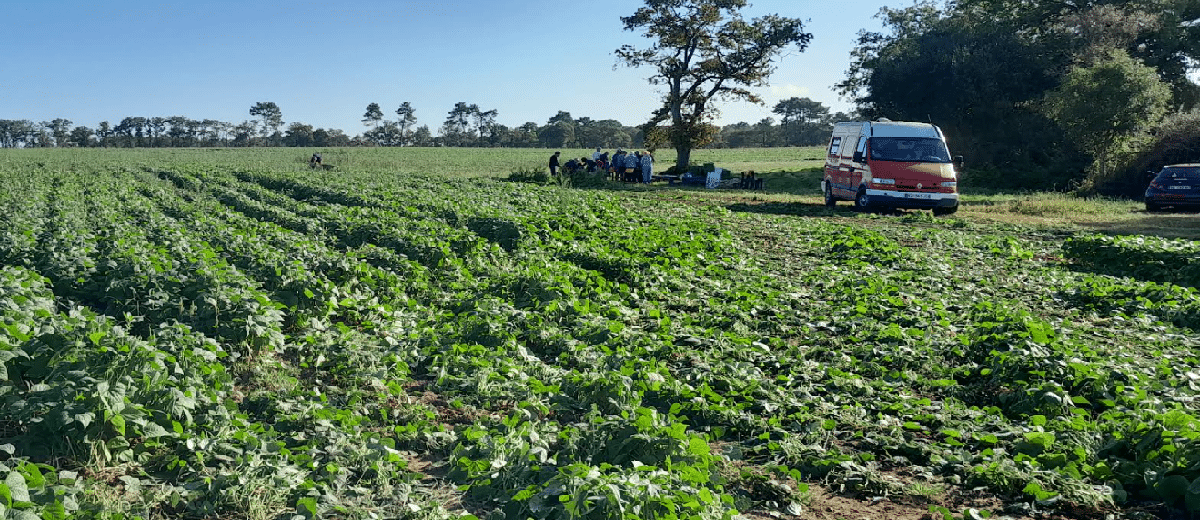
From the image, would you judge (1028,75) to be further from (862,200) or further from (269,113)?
(269,113)

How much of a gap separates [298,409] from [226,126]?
141m

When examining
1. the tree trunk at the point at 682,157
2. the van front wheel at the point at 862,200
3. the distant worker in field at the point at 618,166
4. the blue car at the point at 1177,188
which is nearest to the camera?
the van front wheel at the point at 862,200

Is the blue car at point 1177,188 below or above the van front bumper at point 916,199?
above

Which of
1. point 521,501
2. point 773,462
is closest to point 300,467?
point 521,501

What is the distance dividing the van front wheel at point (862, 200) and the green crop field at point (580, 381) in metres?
7.58

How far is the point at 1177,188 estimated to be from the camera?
20203 mm

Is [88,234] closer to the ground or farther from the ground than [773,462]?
farther from the ground

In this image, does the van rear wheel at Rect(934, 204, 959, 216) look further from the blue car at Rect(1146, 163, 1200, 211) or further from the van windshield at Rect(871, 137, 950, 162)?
the blue car at Rect(1146, 163, 1200, 211)

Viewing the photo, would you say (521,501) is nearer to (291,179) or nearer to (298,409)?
(298,409)

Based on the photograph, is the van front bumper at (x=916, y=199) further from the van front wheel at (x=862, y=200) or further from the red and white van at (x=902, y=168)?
the van front wheel at (x=862, y=200)

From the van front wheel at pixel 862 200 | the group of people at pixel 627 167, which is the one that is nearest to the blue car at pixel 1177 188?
the van front wheel at pixel 862 200

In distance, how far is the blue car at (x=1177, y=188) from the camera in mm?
20078

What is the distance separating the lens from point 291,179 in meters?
26.2

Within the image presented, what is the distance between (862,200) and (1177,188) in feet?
27.1
